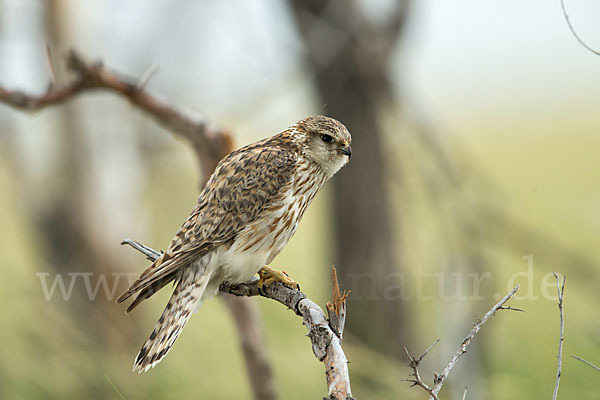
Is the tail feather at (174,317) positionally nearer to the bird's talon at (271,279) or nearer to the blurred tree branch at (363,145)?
the bird's talon at (271,279)

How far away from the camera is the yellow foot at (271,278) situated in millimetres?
2637

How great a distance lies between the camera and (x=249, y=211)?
274cm

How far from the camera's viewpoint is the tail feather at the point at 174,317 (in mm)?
2410

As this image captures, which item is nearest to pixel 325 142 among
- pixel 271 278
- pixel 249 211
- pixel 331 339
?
pixel 249 211

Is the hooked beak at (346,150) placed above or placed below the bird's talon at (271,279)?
above

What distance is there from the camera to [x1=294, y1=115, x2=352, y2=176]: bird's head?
275cm

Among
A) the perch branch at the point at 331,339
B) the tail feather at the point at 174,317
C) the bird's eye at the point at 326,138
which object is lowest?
the tail feather at the point at 174,317

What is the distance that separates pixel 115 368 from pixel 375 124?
3.08m

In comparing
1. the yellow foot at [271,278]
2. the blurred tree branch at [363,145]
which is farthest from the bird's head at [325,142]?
the blurred tree branch at [363,145]

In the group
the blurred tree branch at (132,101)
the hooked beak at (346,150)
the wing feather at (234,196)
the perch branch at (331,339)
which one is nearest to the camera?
the perch branch at (331,339)

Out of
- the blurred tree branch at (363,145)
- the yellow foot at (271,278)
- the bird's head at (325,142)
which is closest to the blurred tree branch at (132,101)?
the bird's head at (325,142)

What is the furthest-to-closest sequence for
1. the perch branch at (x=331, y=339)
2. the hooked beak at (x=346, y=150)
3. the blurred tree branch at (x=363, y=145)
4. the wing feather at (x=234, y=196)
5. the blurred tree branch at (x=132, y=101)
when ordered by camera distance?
1. the blurred tree branch at (x=363, y=145)
2. the blurred tree branch at (x=132, y=101)
3. the hooked beak at (x=346, y=150)
4. the wing feather at (x=234, y=196)
5. the perch branch at (x=331, y=339)

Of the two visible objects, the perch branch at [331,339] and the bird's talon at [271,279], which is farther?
the bird's talon at [271,279]

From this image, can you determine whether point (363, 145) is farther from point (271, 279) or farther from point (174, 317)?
point (174, 317)
